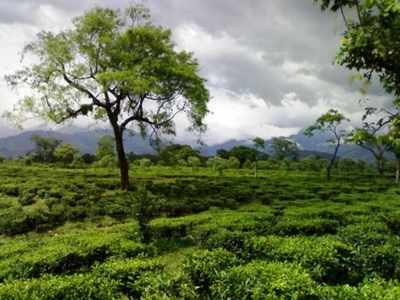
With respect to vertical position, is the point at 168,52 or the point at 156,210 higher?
the point at 168,52

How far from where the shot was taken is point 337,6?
15.3 m

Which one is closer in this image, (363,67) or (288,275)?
(288,275)

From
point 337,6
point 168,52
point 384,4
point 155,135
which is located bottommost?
point 155,135

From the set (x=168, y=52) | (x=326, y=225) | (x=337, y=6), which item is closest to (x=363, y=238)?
(x=326, y=225)

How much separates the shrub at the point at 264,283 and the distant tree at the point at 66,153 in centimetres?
9495

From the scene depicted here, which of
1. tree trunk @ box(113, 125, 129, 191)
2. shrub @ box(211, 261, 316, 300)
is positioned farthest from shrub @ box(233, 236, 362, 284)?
tree trunk @ box(113, 125, 129, 191)

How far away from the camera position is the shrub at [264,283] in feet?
26.3

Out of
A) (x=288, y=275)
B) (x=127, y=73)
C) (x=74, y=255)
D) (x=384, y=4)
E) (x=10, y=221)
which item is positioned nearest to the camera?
(x=288, y=275)

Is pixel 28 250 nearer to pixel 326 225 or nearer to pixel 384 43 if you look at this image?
pixel 326 225

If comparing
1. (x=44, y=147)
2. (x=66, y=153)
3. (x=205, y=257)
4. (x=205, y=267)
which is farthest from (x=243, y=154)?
(x=205, y=267)

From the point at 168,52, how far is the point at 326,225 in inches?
752

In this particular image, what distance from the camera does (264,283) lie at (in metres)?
8.49

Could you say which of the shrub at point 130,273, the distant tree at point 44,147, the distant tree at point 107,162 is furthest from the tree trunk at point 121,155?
the distant tree at point 44,147

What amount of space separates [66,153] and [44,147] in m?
24.6
